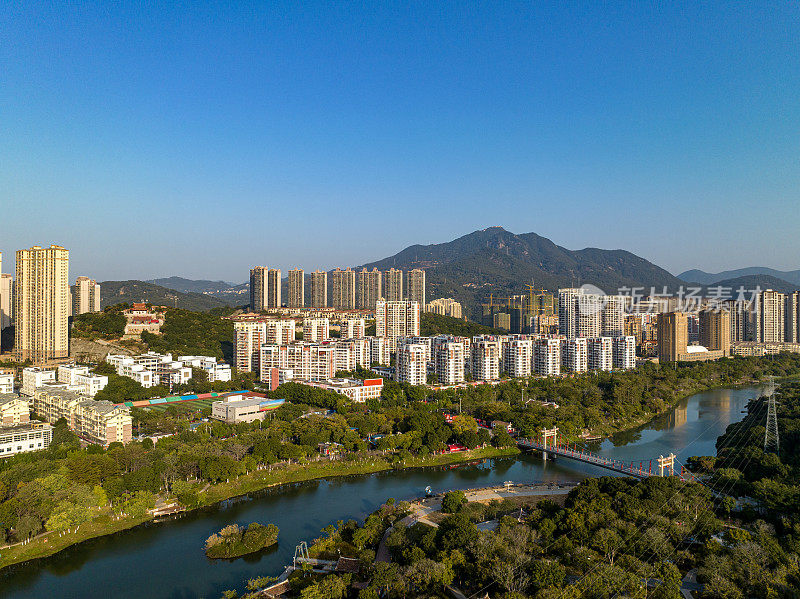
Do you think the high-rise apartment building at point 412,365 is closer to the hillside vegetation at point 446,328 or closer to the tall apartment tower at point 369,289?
the hillside vegetation at point 446,328

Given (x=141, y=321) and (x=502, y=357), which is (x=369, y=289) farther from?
(x=141, y=321)

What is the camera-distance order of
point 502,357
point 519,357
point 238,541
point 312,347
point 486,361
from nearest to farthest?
point 238,541
point 312,347
point 486,361
point 519,357
point 502,357

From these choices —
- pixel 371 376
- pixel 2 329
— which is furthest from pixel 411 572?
pixel 2 329

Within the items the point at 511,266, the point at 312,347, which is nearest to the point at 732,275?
the point at 511,266

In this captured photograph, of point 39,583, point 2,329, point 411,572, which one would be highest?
point 2,329

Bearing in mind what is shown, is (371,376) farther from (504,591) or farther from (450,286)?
(450,286)

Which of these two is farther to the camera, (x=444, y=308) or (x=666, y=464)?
(x=444, y=308)

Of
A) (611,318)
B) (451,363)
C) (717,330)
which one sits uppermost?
(611,318)
